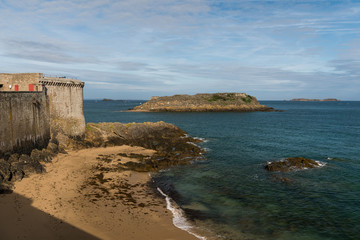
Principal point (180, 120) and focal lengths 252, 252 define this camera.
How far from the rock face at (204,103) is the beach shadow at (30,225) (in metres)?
96.7

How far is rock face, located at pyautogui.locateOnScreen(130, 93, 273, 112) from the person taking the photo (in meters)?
112

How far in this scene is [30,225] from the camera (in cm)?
1317

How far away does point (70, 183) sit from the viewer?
19219mm

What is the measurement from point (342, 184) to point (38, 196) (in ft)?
74.4

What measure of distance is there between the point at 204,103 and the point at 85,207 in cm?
10329

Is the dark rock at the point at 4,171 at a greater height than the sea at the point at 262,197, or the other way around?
the dark rock at the point at 4,171

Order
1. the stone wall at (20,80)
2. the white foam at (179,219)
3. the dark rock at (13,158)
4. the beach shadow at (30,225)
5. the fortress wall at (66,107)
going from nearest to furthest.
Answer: the beach shadow at (30,225), the white foam at (179,219), the dark rock at (13,158), the stone wall at (20,80), the fortress wall at (66,107)

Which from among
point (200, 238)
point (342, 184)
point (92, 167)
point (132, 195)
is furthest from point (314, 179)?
point (92, 167)

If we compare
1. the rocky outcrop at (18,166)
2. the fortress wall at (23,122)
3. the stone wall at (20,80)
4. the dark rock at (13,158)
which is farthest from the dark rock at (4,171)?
the stone wall at (20,80)

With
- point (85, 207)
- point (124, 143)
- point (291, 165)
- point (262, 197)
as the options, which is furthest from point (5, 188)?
point (291, 165)

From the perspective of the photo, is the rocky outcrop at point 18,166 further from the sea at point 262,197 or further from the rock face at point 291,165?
the rock face at point 291,165

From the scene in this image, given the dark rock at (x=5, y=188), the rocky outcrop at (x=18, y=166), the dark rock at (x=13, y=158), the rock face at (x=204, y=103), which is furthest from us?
the rock face at (x=204, y=103)

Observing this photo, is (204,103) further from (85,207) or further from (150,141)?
(85,207)

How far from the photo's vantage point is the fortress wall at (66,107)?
29.5m
